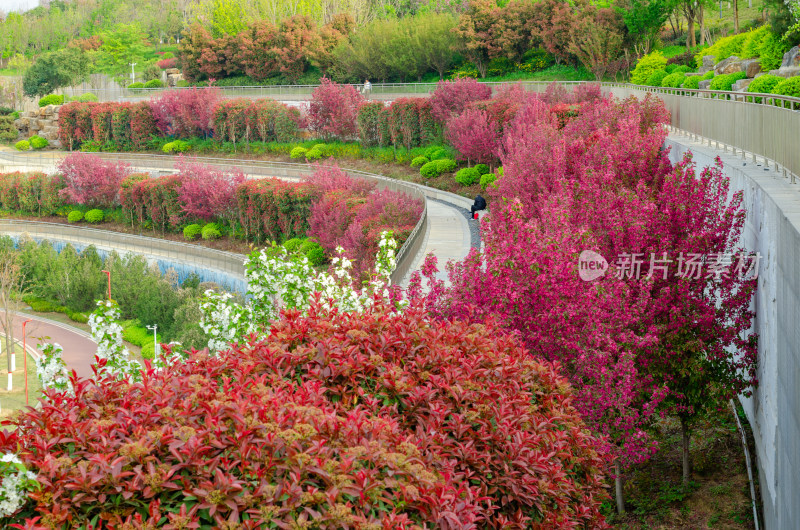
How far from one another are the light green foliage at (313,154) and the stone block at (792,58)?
90.7 ft

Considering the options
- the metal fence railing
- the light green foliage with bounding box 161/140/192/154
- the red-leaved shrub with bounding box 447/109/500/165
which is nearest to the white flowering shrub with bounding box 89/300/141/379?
the metal fence railing

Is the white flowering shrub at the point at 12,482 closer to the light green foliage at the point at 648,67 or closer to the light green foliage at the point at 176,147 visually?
the light green foliage at the point at 648,67

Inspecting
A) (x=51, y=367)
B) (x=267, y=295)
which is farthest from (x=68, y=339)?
(x=51, y=367)

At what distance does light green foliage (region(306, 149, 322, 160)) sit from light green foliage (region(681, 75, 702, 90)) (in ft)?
73.3

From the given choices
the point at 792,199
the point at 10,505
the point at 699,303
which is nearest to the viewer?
the point at 10,505

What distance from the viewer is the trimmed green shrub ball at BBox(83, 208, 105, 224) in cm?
4591

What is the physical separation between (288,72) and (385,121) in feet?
81.2

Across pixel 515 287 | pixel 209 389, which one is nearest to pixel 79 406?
pixel 209 389

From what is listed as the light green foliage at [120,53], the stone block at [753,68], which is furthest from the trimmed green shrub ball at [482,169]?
the light green foliage at [120,53]

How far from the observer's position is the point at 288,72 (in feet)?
217

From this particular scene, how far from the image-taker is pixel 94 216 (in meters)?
45.9

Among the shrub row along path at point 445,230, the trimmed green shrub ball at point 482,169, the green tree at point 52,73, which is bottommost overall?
the shrub row along path at point 445,230

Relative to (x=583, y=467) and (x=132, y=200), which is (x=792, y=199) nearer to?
(x=583, y=467)

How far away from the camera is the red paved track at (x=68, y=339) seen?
2909 centimetres
